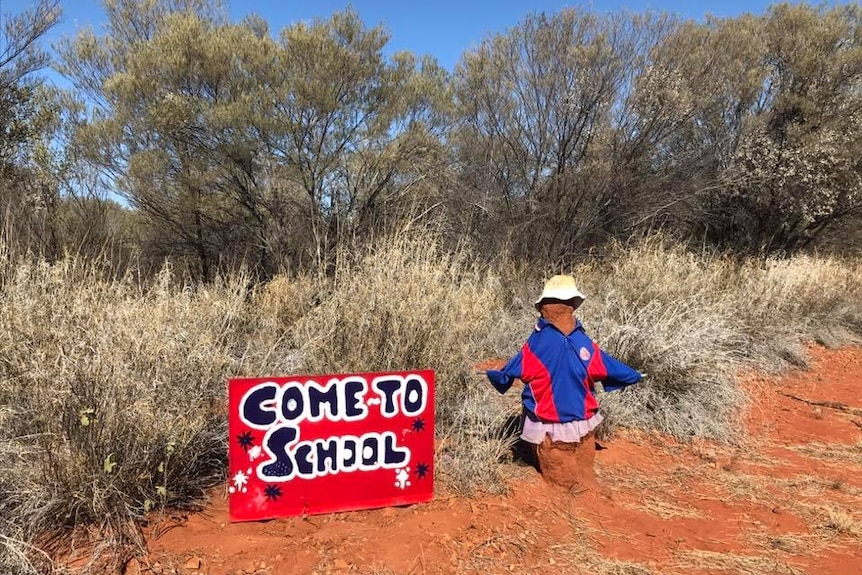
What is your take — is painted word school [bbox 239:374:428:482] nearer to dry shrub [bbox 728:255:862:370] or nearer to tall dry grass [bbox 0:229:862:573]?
tall dry grass [bbox 0:229:862:573]

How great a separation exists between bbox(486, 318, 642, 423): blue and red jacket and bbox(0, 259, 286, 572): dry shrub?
1.78 metres

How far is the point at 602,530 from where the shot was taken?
128 inches

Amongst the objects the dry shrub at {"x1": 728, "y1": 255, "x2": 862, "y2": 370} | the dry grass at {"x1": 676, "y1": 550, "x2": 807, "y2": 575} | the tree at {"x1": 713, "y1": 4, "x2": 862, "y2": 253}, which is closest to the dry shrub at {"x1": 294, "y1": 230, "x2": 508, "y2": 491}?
the dry grass at {"x1": 676, "y1": 550, "x2": 807, "y2": 575}

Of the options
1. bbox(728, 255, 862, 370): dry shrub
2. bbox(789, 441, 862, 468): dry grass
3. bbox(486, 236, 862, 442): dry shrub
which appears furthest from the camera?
bbox(728, 255, 862, 370): dry shrub

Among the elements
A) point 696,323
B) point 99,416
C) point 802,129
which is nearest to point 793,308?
point 696,323

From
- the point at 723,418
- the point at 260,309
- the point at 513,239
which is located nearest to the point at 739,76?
the point at 513,239

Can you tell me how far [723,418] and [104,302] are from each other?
5060 millimetres

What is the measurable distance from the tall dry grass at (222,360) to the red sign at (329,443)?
0.34 meters

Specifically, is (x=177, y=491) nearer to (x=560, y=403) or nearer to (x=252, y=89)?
(x=560, y=403)

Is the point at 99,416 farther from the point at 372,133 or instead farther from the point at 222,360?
the point at 372,133

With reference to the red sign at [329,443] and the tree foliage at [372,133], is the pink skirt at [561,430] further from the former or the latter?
the tree foliage at [372,133]

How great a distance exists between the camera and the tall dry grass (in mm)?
2730

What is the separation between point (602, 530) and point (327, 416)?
5.37 ft

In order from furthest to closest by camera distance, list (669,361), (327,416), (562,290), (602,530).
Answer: (669,361), (562,290), (602,530), (327,416)
